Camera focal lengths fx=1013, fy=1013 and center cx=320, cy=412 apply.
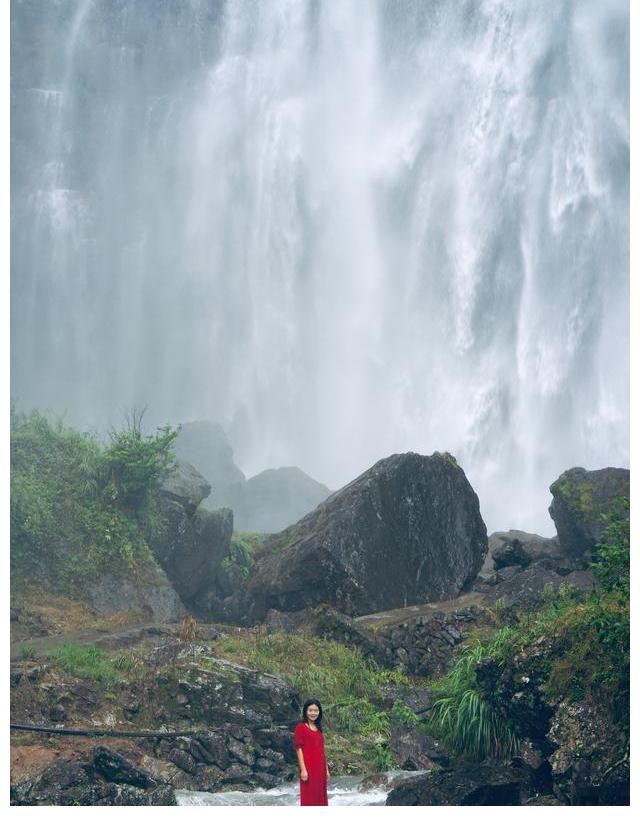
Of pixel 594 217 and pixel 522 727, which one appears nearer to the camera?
pixel 522 727

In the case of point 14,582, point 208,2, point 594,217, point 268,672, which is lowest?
point 268,672

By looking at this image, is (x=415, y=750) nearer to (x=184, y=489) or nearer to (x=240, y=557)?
(x=184, y=489)

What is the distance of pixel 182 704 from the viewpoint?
12.7m

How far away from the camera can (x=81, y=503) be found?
1973 centimetres

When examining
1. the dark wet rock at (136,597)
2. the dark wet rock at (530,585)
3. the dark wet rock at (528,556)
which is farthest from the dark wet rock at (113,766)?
the dark wet rock at (528,556)

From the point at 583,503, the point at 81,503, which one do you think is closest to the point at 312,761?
the point at 81,503

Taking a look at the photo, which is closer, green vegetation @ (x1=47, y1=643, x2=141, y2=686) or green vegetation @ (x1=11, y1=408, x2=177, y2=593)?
green vegetation @ (x1=47, y1=643, x2=141, y2=686)

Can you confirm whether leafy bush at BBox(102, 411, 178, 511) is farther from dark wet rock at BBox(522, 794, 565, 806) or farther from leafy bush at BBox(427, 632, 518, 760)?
dark wet rock at BBox(522, 794, 565, 806)

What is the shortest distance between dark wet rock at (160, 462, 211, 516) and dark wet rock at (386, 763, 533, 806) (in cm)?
1083

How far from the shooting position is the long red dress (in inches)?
360

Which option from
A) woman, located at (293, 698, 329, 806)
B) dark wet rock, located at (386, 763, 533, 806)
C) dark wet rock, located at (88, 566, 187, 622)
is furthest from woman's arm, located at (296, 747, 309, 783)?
dark wet rock, located at (88, 566, 187, 622)
